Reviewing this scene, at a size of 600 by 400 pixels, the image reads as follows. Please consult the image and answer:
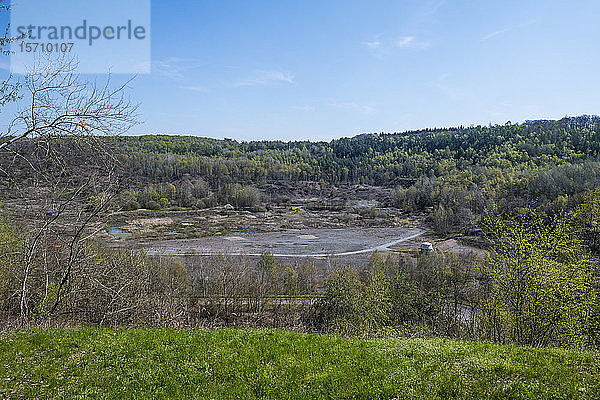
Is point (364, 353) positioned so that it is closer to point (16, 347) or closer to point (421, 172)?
point (16, 347)

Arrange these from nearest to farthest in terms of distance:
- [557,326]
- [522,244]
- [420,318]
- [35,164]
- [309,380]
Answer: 1. [309,380]
2. [35,164]
3. [557,326]
4. [522,244]
5. [420,318]

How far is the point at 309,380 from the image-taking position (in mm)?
6746

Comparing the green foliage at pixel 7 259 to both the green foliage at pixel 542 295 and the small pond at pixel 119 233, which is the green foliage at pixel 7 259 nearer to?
the green foliage at pixel 542 295

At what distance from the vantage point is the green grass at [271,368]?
20.8 feet

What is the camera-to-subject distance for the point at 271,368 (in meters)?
7.12

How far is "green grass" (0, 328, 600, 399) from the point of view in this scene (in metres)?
6.35

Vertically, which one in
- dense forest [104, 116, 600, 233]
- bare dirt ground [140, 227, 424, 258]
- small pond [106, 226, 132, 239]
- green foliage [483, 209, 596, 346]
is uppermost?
dense forest [104, 116, 600, 233]

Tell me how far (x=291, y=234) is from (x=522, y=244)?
65673 mm

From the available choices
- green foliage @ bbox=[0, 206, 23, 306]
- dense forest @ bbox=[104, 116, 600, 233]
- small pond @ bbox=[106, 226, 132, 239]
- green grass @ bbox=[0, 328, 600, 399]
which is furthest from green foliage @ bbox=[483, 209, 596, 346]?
small pond @ bbox=[106, 226, 132, 239]

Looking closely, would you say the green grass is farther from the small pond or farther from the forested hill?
the forested hill

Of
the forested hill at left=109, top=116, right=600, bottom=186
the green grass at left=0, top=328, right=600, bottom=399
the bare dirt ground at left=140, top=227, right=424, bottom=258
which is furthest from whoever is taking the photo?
the forested hill at left=109, top=116, right=600, bottom=186

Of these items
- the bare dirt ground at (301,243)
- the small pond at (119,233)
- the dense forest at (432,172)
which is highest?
the dense forest at (432,172)

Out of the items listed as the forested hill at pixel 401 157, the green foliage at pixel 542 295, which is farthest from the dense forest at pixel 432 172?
the green foliage at pixel 542 295

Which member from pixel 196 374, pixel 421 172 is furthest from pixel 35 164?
pixel 421 172
